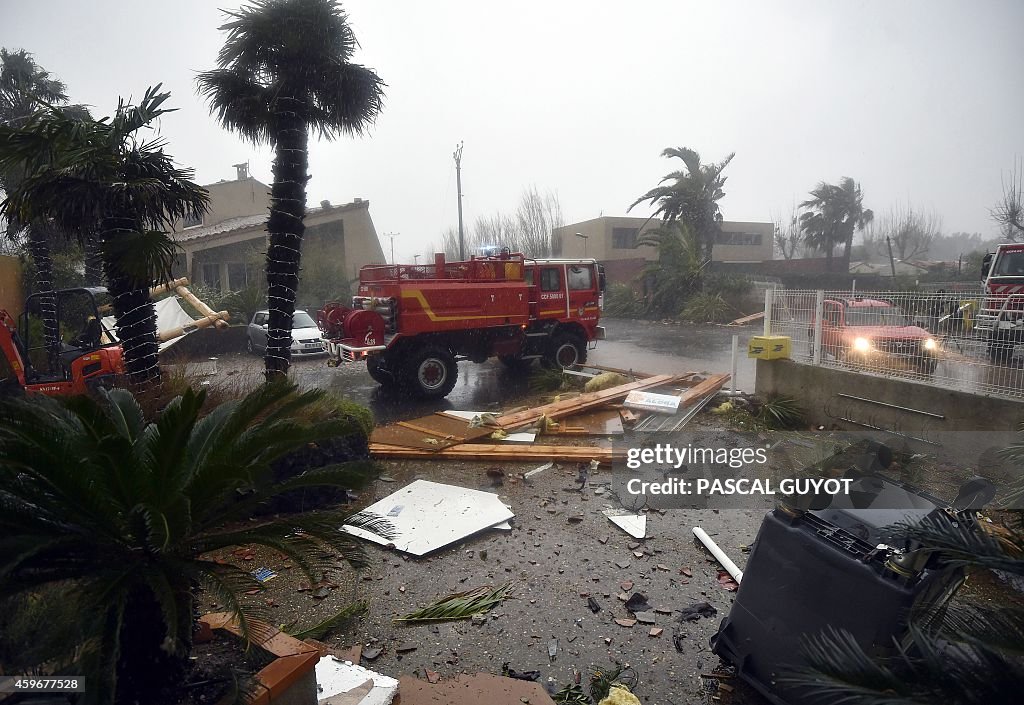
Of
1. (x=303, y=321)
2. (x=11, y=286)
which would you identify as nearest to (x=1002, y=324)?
(x=303, y=321)

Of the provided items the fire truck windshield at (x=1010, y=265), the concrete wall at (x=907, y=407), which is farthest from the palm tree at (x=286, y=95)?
the fire truck windshield at (x=1010, y=265)

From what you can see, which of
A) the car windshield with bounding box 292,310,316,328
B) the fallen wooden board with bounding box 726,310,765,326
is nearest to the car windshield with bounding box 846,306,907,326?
the car windshield with bounding box 292,310,316,328

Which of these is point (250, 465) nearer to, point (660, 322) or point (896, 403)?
point (896, 403)

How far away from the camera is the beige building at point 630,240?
34.3m

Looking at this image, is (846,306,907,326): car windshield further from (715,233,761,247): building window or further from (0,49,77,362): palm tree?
(715,233,761,247): building window

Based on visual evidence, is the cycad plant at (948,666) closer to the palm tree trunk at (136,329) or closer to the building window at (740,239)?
the palm tree trunk at (136,329)

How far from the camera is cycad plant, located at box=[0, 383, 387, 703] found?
6.35 feet

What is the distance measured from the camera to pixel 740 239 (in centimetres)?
3947

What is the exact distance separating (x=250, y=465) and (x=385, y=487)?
366cm

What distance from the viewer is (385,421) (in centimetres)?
868

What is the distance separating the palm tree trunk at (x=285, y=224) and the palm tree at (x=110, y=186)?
110cm

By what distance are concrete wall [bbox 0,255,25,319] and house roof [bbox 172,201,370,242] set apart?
515 cm

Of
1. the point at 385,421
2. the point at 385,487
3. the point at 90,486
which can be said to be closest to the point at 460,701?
the point at 90,486
